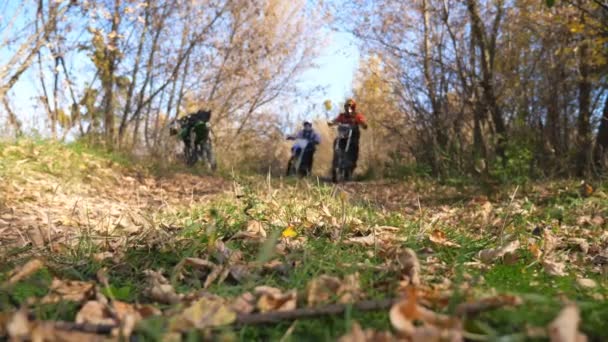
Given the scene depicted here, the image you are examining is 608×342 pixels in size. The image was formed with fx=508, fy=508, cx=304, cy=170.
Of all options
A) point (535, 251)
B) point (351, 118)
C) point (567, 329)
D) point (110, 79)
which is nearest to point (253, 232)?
point (535, 251)

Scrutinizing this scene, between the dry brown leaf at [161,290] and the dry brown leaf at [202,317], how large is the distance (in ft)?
0.60

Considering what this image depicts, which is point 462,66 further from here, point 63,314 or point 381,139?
point 63,314

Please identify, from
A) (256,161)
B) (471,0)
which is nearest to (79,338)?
(471,0)

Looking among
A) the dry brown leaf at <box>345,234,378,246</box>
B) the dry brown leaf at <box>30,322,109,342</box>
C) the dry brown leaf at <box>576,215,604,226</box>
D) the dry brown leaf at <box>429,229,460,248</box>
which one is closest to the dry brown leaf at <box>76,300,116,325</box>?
the dry brown leaf at <box>30,322,109,342</box>

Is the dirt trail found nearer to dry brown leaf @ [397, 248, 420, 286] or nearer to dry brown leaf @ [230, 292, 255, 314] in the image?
dry brown leaf @ [230, 292, 255, 314]

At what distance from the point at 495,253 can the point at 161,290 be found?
127 centimetres

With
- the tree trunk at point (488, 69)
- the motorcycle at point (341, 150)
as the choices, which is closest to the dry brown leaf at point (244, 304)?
the tree trunk at point (488, 69)

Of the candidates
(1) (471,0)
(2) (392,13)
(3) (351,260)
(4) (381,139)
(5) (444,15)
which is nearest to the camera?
(3) (351,260)

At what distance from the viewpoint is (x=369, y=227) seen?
249 centimetres

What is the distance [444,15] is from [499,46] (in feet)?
5.72

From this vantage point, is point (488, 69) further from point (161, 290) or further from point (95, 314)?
point (95, 314)

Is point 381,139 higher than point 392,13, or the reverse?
point 392,13

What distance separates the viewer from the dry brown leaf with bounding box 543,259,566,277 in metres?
1.80

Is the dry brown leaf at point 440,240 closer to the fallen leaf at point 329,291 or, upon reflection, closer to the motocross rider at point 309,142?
the fallen leaf at point 329,291
